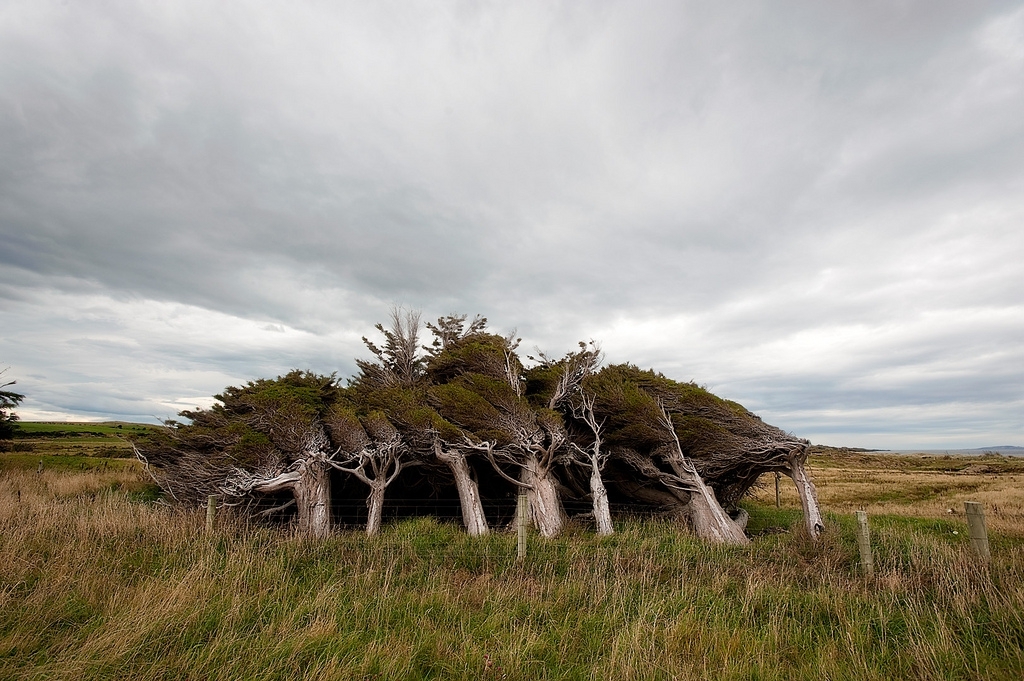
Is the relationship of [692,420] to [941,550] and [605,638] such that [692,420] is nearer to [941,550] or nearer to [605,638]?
[941,550]

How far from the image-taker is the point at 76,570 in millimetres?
6352

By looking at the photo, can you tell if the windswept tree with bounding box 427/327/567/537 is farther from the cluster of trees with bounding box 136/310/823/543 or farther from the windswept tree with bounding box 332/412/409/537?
the windswept tree with bounding box 332/412/409/537

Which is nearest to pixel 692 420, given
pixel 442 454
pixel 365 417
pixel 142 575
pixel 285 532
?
pixel 442 454

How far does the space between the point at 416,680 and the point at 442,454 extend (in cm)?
805

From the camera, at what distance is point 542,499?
12.1 metres

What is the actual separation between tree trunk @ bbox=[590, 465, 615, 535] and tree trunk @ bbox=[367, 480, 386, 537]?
5.13 metres

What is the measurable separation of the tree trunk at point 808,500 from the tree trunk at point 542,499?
5369mm

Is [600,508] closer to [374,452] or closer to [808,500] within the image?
[808,500]

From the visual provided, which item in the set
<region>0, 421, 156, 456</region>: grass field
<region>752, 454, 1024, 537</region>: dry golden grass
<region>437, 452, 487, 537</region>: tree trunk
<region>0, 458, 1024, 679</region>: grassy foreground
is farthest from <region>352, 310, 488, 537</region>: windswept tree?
<region>752, 454, 1024, 537</region>: dry golden grass

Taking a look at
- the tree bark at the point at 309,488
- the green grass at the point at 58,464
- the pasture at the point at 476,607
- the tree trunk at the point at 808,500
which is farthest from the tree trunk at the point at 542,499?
the green grass at the point at 58,464

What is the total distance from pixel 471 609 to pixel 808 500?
8.78m

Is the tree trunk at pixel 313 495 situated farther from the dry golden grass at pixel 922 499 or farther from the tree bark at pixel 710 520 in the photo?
the dry golden grass at pixel 922 499

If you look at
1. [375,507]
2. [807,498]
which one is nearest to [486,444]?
[375,507]

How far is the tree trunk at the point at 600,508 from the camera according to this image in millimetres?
11492
